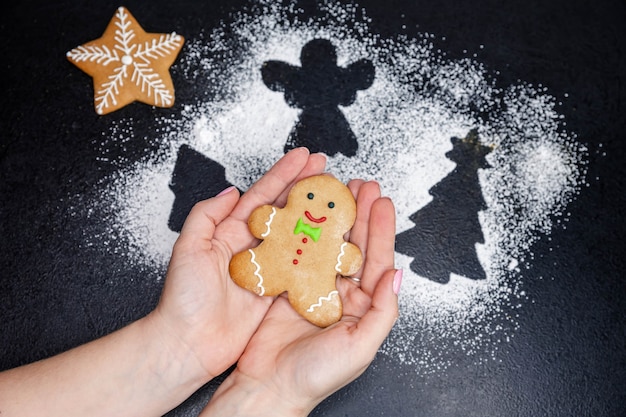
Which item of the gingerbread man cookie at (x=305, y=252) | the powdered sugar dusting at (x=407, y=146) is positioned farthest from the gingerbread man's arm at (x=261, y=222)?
the powdered sugar dusting at (x=407, y=146)

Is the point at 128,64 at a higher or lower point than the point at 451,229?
higher

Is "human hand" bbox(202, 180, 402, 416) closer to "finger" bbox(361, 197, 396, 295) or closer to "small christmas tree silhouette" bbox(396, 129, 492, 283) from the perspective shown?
"finger" bbox(361, 197, 396, 295)

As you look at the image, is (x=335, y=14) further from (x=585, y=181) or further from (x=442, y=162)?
(x=585, y=181)

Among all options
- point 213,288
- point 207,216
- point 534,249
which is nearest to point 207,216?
point 207,216

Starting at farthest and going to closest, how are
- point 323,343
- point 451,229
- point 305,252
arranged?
point 451,229 < point 305,252 < point 323,343

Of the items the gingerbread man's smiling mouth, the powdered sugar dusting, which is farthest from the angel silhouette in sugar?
the gingerbread man's smiling mouth

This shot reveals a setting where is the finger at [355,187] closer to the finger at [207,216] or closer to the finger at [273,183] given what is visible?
the finger at [273,183]

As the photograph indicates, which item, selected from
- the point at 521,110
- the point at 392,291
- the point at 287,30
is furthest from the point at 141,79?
the point at 521,110

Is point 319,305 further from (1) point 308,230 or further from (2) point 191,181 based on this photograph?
(2) point 191,181
